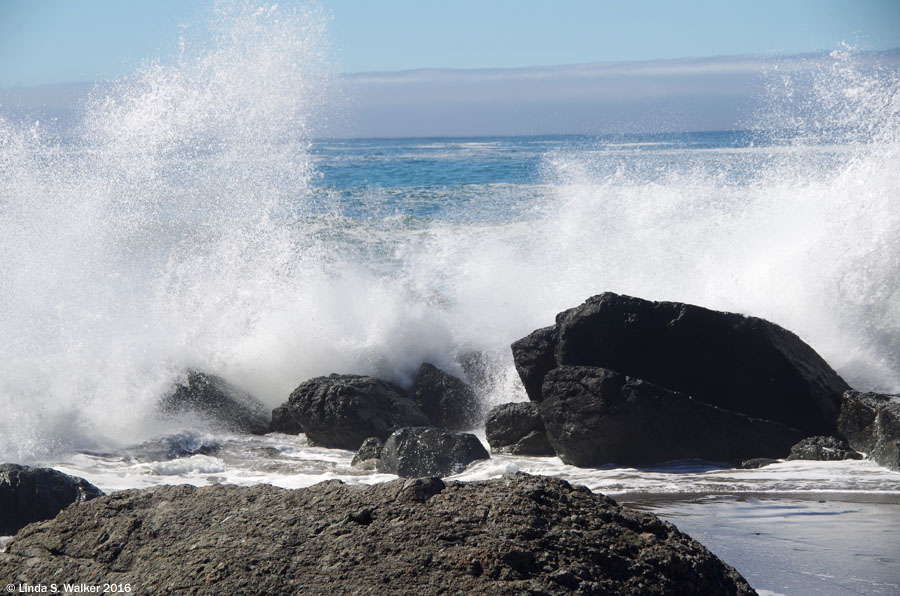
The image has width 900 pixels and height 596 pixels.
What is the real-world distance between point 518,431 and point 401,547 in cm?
452

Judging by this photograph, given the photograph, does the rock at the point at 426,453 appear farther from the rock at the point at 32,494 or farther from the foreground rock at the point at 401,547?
the foreground rock at the point at 401,547

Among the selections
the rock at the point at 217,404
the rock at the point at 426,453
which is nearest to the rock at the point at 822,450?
the rock at the point at 426,453

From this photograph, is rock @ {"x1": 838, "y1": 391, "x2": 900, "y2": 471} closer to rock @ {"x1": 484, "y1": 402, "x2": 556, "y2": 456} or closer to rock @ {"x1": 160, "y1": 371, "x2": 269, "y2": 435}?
rock @ {"x1": 484, "y1": 402, "x2": 556, "y2": 456}

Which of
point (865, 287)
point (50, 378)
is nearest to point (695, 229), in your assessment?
point (865, 287)

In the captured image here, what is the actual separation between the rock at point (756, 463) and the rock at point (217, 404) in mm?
4081

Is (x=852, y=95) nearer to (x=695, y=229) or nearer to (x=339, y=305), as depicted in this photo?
(x=695, y=229)

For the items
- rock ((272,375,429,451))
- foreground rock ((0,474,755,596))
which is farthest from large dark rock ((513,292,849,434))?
foreground rock ((0,474,755,596))

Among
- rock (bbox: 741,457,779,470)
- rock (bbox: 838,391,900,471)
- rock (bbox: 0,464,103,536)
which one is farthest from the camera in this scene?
rock (bbox: 741,457,779,470)

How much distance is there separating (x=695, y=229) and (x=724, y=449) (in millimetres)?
5162

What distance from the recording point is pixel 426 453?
6336 millimetres

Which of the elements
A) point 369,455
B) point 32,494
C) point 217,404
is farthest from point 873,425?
point 217,404

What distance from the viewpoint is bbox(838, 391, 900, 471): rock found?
6102mm

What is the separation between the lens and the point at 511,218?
19.3 meters

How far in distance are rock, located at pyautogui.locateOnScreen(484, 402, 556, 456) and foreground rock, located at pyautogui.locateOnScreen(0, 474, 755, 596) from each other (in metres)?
4.05
